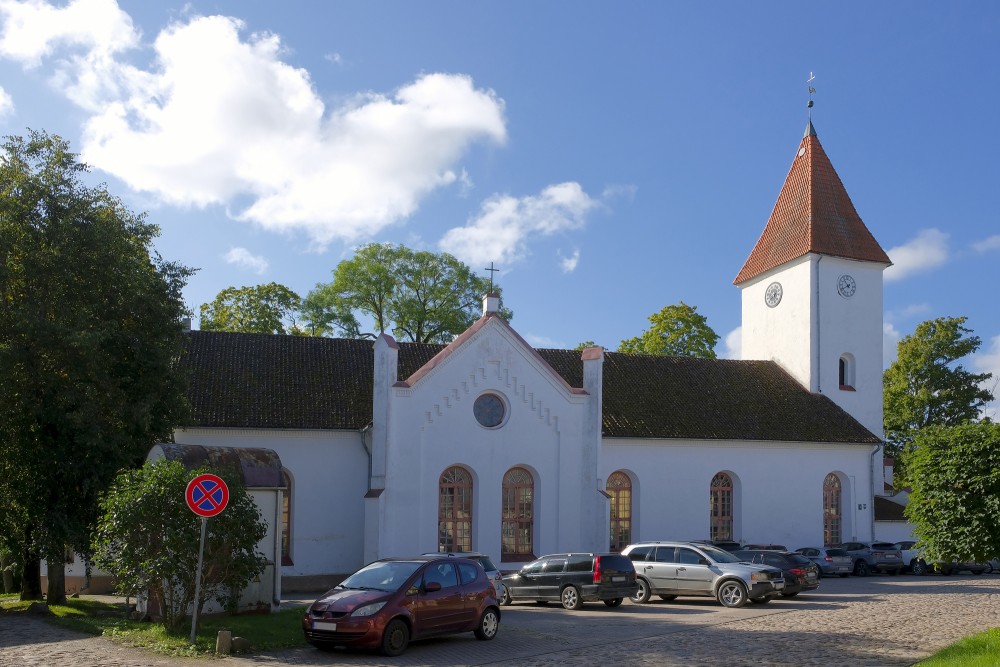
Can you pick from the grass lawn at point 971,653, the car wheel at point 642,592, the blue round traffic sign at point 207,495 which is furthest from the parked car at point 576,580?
the blue round traffic sign at point 207,495

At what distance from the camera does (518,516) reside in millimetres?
31031

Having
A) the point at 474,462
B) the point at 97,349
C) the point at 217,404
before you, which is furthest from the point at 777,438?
the point at 97,349

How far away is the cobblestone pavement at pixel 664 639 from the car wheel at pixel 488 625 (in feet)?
0.67

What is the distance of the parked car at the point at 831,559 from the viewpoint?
3484 cm

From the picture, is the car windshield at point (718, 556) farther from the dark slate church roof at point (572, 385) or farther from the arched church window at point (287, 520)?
the arched church window at point (287, 520)

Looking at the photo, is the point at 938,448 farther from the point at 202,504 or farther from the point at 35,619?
the point at 35,619

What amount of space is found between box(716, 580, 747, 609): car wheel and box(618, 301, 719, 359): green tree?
29373 millimetres

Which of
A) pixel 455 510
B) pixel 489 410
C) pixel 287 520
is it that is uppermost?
pixel 489 410

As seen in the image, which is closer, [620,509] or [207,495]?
[207,495]

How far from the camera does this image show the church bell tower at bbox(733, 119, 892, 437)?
4181 cm

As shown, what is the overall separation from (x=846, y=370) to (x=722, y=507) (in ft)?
35.1

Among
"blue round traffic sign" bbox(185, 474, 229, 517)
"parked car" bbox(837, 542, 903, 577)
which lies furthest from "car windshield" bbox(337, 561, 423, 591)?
"parked car" bbox(837, 542, 903, 577)

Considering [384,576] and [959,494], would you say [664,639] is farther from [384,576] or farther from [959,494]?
[959,494]

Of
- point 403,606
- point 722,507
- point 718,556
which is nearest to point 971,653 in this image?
point 403,606
